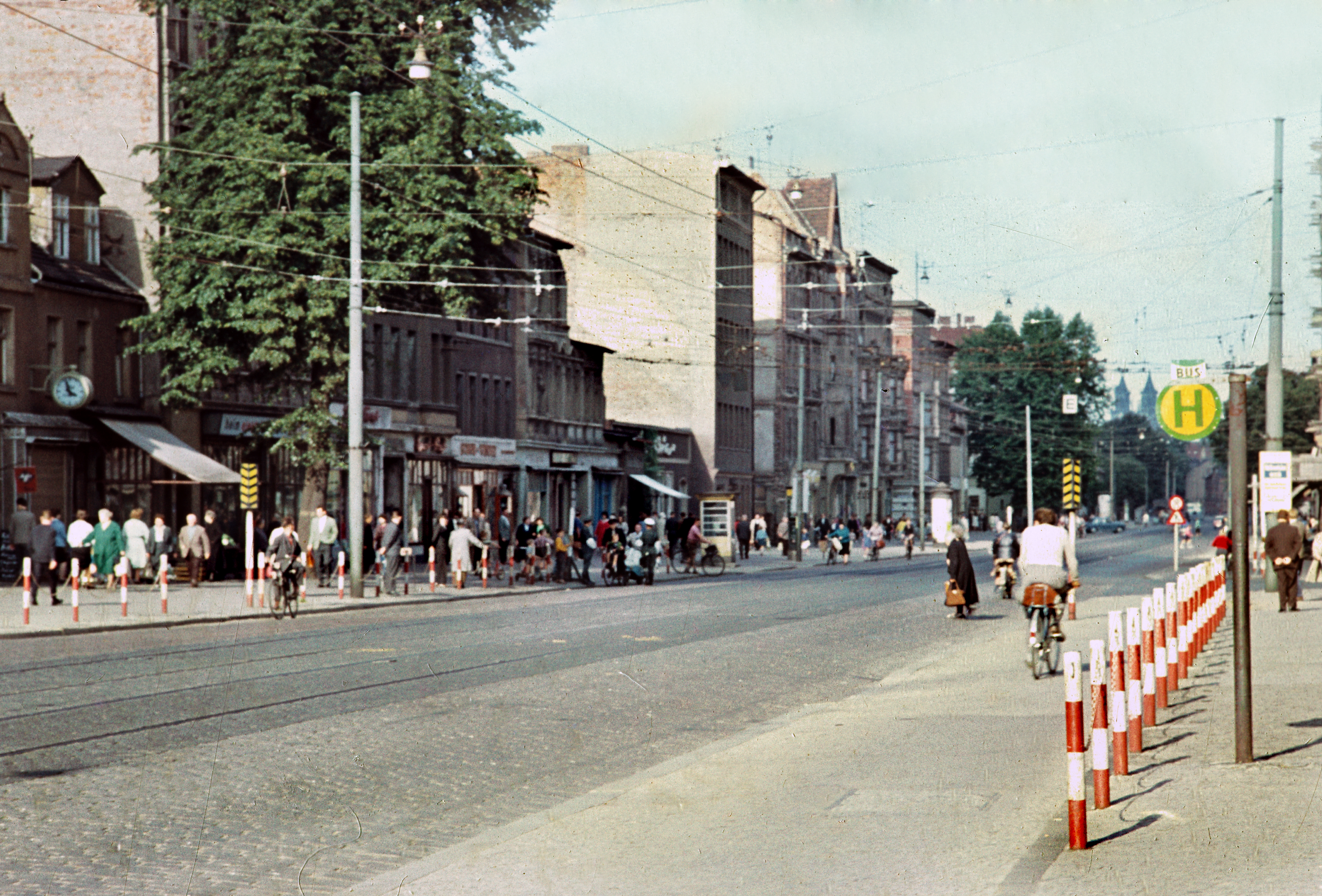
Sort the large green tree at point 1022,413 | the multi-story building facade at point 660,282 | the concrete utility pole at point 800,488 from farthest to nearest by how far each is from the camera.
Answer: the large green tree at point 1022,413 < the multi-story building facade at point 660,282 < the concrete utility pole at point 800,488

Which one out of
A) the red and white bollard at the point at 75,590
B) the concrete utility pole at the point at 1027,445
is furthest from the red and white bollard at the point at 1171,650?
the concrete utility pole at the point at 1027,445

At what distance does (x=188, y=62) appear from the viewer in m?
44.7

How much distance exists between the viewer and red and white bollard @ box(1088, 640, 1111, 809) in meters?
8.39

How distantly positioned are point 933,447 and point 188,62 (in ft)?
259

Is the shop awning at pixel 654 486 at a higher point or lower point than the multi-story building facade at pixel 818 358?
lower

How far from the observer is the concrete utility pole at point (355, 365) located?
3347 centimetres

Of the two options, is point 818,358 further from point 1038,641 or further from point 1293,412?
point 1038,641

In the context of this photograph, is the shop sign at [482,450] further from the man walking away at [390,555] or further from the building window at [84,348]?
the man walking away at [390,555]

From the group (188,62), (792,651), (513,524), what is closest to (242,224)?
(188,62)

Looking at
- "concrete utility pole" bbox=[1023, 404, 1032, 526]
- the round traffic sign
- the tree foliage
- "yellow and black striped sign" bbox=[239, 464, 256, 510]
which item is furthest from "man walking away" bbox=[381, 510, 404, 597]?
the tree foliage

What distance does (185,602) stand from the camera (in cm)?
3184

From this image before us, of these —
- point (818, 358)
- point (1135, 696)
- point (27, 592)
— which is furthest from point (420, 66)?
point (818, 358)

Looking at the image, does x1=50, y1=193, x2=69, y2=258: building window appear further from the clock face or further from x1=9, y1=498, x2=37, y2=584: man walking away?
x1=9, y1=498, x2=37, y2=584: man walking away

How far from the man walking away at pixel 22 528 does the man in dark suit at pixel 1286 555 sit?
875 inches
